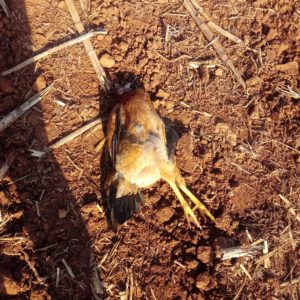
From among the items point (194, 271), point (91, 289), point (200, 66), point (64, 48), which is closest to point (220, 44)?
point (200, 66)

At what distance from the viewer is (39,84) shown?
393 cm

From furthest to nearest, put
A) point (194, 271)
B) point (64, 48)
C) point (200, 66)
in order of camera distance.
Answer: point (200, 66) < point (64, 48) < point (194, 271)

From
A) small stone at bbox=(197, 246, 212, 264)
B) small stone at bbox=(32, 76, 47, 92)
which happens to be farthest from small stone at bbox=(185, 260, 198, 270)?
small stone at bbox=(32, 76, 47, 92)

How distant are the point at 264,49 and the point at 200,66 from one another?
874mm

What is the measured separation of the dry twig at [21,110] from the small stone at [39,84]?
4 centimetres

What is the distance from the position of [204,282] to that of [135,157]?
1264mm

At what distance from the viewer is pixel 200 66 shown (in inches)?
177

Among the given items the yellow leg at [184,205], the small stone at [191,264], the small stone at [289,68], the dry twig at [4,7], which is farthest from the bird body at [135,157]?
the small stone at [289,68]

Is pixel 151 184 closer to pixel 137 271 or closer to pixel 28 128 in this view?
pixel 137 271

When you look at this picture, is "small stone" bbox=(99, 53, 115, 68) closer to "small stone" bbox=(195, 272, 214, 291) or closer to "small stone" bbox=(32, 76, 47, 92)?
"small stone" bbox=(32, 76, 47, 92)

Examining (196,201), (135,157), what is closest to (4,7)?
(135,157)

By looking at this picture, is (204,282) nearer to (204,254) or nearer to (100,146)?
(204,254)

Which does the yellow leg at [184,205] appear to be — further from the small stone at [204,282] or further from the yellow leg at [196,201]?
the small stone at [204,282]

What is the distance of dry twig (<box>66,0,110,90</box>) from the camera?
4.13 meters
